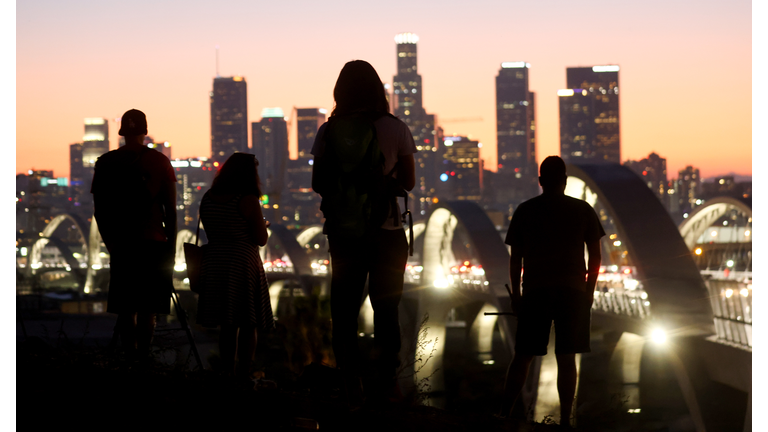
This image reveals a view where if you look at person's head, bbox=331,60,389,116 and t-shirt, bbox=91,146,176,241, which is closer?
person's head, bbox=331,60,389,116

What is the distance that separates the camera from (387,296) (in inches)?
203

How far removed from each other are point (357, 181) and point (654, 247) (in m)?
26.9

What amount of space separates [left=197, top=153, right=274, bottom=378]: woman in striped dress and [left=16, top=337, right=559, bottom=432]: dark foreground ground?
0.53 metres

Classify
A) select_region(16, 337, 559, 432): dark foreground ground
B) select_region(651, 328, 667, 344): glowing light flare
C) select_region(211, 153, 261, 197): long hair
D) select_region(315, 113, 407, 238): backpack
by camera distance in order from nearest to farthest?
select_region(16, 337, 559, 432): dark foreground ground
select_region(315, 113, 407, 238): backpack
select_region(211, 153, 261, 197): long hair
select_region(651, 328, 667, 344): glowing light flare

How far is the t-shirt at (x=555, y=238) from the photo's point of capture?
19.4 feet

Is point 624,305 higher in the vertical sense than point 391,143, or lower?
lower

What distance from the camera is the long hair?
20.5 ft

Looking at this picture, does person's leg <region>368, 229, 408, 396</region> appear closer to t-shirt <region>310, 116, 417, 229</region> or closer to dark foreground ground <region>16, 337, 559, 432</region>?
t-shirt <region>310, 116, 417, 229</region>

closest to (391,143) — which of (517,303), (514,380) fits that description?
(517,303)


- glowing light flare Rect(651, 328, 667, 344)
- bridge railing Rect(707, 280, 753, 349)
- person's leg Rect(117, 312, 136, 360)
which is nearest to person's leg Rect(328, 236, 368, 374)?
person's leg Rect(117, 312, 136, 360)

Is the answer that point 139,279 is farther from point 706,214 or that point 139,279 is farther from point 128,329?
point 706,214

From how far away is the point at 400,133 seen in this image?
16.8 ft

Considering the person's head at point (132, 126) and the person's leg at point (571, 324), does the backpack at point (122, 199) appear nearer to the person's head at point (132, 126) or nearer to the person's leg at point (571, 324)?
the person's head at point (132, 126)
